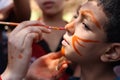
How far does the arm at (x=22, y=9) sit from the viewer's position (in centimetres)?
160

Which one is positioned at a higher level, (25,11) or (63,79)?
(25,11)

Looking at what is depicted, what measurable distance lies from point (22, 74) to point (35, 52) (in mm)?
272

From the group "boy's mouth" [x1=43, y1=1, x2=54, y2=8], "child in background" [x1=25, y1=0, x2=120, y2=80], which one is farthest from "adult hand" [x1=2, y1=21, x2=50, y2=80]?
"boy's mouth" [x1=43, y1=1, x2=54, y2=8]

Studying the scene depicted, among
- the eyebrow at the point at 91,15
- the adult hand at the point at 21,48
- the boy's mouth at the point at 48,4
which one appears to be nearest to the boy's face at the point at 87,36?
the eyebrow at the point at 91,15

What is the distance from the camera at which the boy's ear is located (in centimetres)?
105

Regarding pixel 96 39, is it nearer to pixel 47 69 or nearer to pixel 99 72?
pixel 99 72

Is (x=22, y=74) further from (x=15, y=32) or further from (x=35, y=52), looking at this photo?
(x=35, y=52)

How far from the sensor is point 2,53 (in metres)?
1.55

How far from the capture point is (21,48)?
116 cm

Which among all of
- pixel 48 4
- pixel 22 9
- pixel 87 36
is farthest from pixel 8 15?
pixel 87 36

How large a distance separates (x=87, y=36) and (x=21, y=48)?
0.24 metres

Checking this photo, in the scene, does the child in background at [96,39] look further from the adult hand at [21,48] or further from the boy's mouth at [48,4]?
the boy's mouth at [48,4]

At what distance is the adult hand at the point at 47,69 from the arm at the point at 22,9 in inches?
17.5

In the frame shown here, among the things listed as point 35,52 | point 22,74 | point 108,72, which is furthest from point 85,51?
point 35,52
